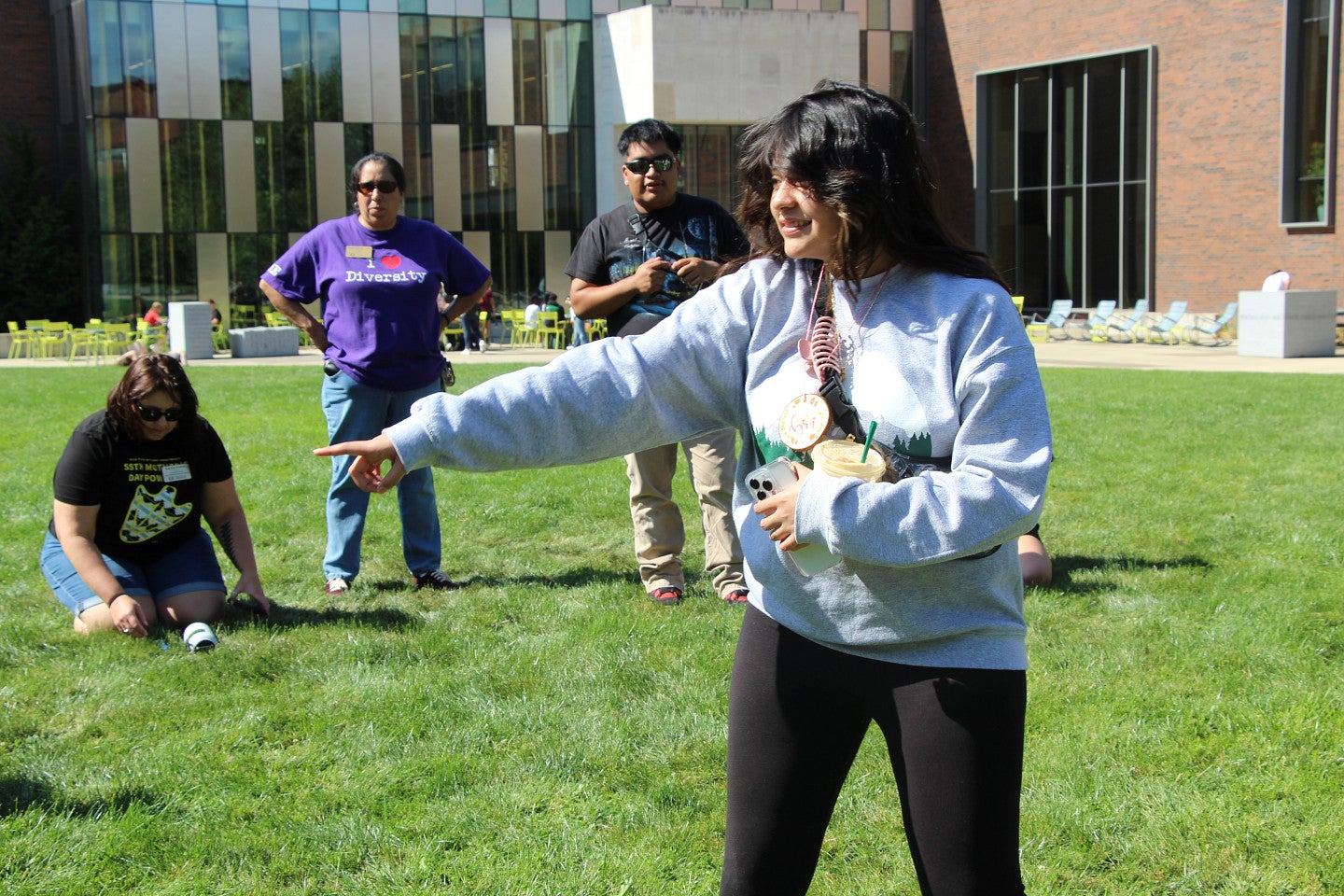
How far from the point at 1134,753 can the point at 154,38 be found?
34.9 metres

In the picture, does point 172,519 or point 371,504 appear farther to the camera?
point 371,504

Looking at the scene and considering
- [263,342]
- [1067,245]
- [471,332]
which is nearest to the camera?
[263,342]

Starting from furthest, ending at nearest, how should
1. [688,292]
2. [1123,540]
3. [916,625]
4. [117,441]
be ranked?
[1123,540], [688,292], [117,441], [916,625]

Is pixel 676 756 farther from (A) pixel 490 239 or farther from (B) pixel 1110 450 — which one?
(A) pixel 490 239

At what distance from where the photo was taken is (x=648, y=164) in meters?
5.78

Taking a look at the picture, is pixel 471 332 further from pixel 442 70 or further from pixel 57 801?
pixel 57 801

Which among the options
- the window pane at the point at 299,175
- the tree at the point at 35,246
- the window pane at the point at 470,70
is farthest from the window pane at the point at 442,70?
the tree at the point at 35,246

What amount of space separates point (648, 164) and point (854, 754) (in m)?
3.90

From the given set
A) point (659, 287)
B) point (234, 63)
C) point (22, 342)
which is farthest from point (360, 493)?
point (234, 63)

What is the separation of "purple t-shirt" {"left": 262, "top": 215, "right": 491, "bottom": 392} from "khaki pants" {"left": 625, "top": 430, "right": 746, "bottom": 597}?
1.19 m

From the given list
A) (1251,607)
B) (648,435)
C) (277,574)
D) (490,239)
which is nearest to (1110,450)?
(1251,607)

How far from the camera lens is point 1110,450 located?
10.6 m

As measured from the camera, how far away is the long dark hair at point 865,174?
222 centimetres

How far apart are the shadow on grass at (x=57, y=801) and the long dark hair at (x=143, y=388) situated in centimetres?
184
